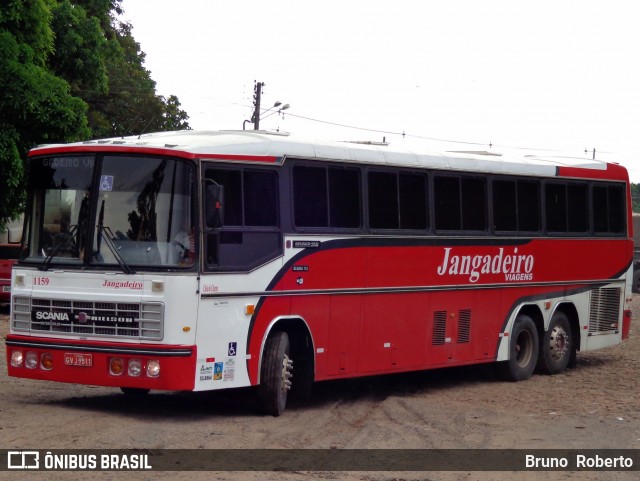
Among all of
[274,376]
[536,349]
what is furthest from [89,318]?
[536,349]

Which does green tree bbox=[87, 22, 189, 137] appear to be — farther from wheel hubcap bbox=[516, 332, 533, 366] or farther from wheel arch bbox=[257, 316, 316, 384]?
wheel arch bbox=[257, 316, 316, 384]

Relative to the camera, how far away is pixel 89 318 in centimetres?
1211

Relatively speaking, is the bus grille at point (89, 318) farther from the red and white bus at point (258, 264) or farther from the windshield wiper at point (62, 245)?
the windshield wiper at point (62, 245)

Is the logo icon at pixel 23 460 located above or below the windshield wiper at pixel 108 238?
below

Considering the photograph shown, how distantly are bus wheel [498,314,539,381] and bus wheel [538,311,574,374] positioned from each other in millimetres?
331

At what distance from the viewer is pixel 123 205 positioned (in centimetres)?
1217

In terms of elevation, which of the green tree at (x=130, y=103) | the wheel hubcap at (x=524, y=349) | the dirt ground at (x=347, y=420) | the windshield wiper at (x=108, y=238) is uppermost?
the green tree at (x=130, y=103)

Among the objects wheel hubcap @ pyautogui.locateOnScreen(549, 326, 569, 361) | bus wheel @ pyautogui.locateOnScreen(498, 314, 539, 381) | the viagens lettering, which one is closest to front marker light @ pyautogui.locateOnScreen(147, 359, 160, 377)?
the viagens lettering

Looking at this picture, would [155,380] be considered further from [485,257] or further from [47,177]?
[485,257]

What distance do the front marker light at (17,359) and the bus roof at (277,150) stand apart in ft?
7.30

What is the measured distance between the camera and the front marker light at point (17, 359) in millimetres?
12484

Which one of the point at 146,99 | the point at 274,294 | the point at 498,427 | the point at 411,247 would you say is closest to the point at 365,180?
the point at 411,247

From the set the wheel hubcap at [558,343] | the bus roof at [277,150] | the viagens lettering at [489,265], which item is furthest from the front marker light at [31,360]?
the wheel hubcap at [558,343]

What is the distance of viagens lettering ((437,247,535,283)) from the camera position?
53.6ft
